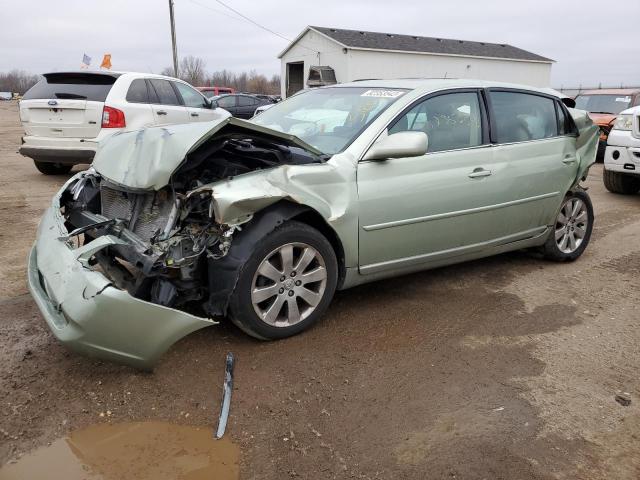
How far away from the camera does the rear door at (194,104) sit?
9195 millimetres

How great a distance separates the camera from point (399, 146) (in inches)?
139

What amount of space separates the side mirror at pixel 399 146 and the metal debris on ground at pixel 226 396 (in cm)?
157

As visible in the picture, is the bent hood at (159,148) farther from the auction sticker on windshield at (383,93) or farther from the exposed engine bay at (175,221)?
the auction sticker on windshield at (383,93)

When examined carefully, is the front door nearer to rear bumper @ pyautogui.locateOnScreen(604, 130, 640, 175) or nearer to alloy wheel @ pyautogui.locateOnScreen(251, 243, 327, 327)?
alloy wheel @ pyautogui.locateOnScreen(251, 243, 327, 327)

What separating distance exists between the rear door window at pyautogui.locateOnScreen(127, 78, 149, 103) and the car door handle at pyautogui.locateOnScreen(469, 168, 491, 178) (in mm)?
5829

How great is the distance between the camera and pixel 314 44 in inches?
1235

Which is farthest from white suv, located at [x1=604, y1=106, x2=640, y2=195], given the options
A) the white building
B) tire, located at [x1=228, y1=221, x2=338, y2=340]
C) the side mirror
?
the white building

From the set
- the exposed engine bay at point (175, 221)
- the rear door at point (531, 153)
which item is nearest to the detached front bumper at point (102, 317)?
the exposed engine bay at point (175, 221)

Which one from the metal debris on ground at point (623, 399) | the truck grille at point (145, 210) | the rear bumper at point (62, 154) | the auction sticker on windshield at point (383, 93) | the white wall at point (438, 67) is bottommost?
the metal debris on ground at point (623, 399)

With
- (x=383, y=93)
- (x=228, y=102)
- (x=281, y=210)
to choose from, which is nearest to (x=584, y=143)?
(x=383, y=93)

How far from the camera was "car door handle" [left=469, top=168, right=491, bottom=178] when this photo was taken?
408 cm

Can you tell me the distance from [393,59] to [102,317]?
99.6ft

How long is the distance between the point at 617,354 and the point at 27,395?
346 centimetres

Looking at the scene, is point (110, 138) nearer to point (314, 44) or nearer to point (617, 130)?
point (617, 130)
